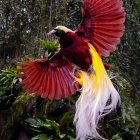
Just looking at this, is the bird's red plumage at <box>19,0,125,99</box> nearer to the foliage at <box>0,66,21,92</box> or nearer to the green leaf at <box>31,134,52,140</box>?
the green leaf at <box>31,134,52,140</box>

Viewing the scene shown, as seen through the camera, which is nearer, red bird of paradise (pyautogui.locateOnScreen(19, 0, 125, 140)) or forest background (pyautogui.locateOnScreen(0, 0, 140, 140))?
red bird of paradise (pyautogui.locateOnScreen(19, 0, 125, 140))

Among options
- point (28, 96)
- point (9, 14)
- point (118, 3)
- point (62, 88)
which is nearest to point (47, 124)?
point (28, 96)

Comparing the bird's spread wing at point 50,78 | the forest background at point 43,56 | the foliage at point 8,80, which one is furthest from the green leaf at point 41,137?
the bird's spread wing at point 50,78

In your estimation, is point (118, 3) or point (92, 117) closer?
point (92, 117)

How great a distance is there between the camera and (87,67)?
1610 mm

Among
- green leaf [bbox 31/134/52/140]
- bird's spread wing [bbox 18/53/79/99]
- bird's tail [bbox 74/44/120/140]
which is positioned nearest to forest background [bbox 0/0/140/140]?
green leaf [bbox 31/134/52/140]

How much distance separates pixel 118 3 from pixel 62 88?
0.56 meters

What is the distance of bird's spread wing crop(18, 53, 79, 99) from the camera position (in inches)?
77.2

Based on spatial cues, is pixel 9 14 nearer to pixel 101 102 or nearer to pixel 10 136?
pixel 10 136

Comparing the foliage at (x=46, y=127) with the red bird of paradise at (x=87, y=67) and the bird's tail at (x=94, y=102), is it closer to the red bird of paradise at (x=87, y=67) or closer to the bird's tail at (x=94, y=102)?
the red bird of paradise at (x=87, y=67)

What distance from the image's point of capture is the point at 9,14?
5801 mm

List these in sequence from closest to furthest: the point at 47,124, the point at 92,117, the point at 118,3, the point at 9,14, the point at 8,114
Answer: the point at 92,117, the point at 118,3, the point at 47,124, the point at 8,114, the point at 9,14

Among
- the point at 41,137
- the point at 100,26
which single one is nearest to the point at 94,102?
the point at 100,26

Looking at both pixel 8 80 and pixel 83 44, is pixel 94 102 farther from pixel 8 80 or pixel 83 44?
pixel 8 80
